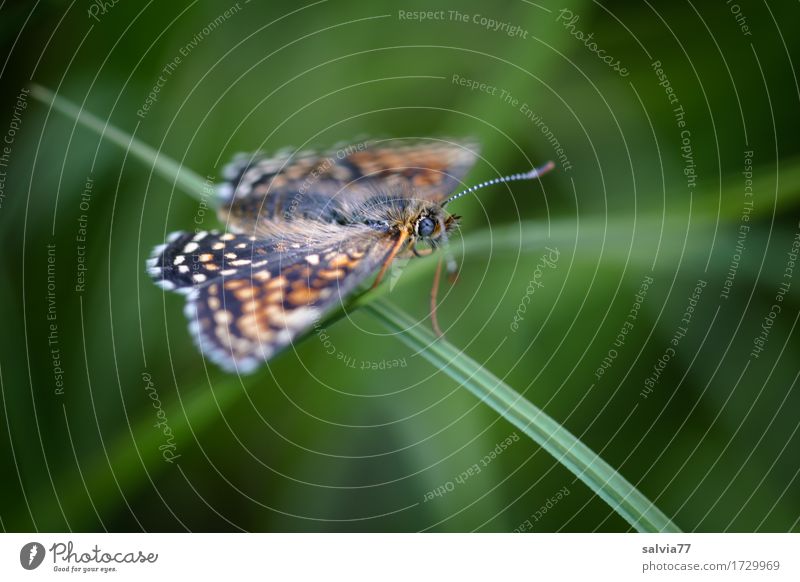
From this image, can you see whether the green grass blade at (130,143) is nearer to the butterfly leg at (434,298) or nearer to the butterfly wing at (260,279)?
the butterfly wing at (260,279)

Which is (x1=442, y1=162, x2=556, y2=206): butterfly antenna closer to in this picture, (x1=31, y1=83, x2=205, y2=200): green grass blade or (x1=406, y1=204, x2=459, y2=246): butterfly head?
(x1=406, y1=204, x2=459, y2=246): butterfly head

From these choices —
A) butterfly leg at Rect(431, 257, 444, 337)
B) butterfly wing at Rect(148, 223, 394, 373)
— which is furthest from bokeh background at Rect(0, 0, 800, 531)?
butterfly wing at Rect(148, 223, 394, 373)

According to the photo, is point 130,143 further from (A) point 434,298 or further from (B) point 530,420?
(B) point 530,420

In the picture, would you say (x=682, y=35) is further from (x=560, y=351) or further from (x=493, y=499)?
(x=493, y=499)

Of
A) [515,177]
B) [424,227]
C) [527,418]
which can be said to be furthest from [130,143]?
[527,418]

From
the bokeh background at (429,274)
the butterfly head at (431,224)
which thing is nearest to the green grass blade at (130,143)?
the bokeh background at (429,274)
